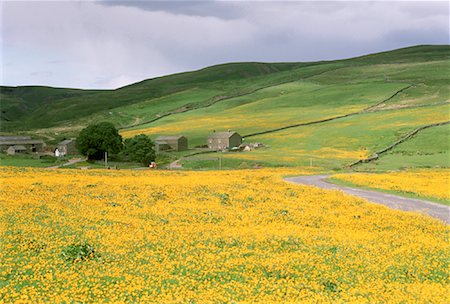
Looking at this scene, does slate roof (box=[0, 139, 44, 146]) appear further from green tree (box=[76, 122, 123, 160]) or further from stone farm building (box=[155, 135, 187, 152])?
green tree (box=[76, 122, 123, 160])

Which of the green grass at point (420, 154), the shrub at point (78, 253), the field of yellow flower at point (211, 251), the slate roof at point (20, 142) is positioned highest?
the slate roof at point (20, 142)

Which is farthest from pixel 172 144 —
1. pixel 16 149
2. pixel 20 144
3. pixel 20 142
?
pixel 20 142

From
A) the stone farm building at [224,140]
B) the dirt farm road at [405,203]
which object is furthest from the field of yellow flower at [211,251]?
the stone farm building at [224,140]

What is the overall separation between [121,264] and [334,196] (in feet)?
78.2

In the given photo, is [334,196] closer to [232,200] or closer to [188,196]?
[232,200]

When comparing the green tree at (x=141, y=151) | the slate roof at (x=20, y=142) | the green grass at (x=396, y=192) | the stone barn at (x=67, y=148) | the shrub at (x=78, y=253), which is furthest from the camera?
the slate roof at (x=20, y=142)

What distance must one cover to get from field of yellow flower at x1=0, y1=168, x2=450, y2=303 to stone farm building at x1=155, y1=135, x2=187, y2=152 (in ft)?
317

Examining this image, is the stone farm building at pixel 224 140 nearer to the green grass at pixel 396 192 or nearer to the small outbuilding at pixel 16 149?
the small outbuilding at pixel 16 149

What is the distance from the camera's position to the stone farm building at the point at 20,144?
148 meters

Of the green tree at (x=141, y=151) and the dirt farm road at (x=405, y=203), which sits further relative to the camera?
the green tree at (x=141, y=151)

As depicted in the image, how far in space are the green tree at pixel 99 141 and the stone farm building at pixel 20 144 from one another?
48431 mm

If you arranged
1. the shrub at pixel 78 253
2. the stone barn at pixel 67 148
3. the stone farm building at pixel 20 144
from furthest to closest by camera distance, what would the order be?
1. the stone farm building at pixel 20 144
2. the stone barn at pixel 67 148
3. the shrub at pixel 78 253

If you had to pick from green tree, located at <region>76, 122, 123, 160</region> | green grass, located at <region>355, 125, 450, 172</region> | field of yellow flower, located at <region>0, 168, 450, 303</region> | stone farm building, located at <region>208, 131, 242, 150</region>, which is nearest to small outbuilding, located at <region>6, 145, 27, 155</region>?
green tree, located at <region>76, 122, 123, 160</region>

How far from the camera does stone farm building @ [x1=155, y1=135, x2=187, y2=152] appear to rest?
131875mm
